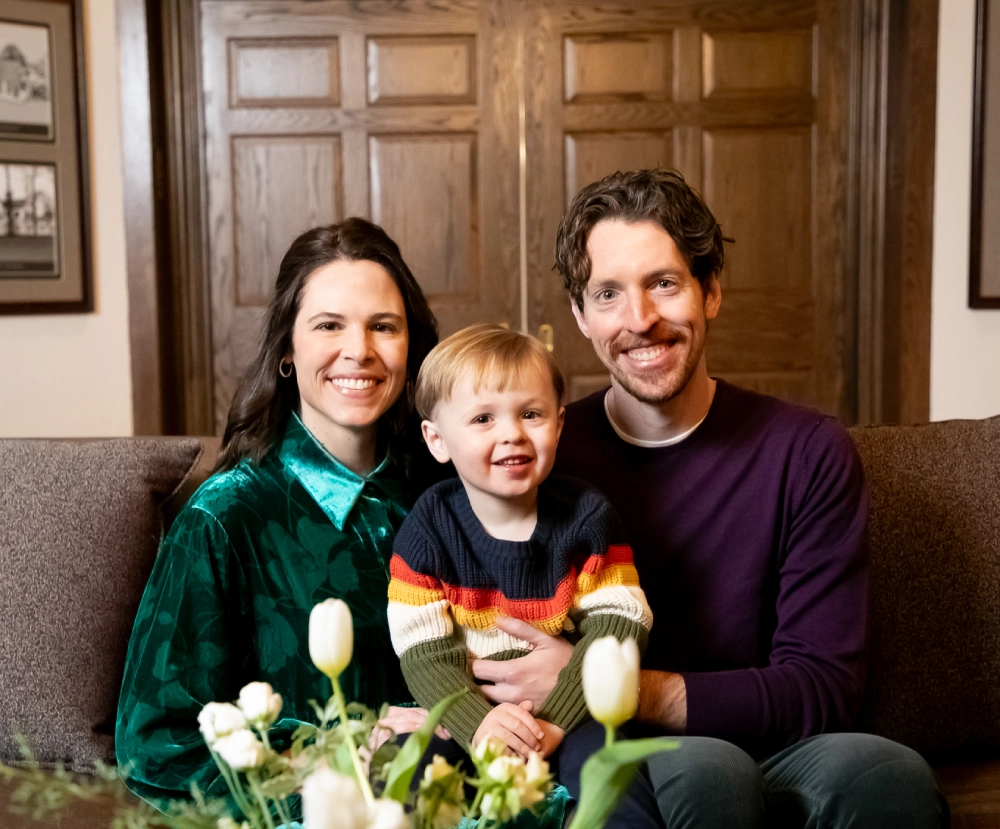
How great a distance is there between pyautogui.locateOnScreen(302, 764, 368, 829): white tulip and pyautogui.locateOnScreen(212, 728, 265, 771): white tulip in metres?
0.14

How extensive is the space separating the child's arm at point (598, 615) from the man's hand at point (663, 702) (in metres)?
0.05

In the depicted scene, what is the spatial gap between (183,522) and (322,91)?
2369mm

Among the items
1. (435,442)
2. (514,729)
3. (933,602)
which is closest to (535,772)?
(514,729)

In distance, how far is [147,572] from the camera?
171 centimetres

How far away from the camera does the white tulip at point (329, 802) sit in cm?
57

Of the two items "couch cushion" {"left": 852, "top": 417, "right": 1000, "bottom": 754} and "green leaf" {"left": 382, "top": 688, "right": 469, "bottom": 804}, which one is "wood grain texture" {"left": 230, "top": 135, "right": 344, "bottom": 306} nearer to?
"couch cushion" {"left": 852, "top": 417, "right": 1000, "bottom": 754}

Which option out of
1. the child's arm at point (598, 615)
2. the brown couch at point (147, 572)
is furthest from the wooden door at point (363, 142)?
the child's arm at point (598, 615)

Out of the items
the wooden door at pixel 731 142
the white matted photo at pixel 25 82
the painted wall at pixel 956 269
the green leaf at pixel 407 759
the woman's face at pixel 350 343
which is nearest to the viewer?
the green leaf at pixel 407 759

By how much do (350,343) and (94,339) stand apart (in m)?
2.12

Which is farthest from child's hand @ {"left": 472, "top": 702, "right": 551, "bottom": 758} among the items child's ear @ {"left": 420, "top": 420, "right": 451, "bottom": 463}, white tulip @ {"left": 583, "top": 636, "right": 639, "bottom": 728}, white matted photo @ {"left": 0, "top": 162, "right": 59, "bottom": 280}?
white matted photo @ {"left": 0, "top": 162, "right": 59, "bottom": 280}

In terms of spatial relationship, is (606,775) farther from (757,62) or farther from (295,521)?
(757,62)

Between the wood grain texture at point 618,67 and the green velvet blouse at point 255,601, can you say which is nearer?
the green velvet blouse at point 255,601

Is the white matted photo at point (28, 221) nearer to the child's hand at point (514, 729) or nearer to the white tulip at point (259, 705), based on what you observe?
the child's hand at point (514, 729)

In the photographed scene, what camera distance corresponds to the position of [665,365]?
5.24 feet
